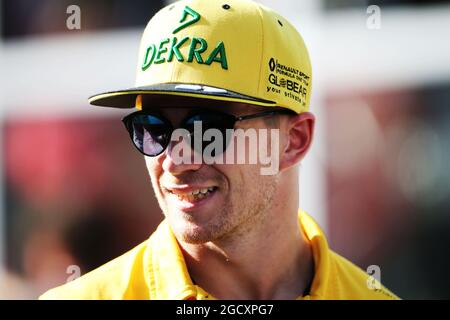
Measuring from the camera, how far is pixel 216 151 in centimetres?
Result: 288

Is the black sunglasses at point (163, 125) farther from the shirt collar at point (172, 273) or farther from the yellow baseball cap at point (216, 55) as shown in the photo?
the shirt collar at point (172, 273)

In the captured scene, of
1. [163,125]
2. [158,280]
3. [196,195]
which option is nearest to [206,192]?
[196,195]

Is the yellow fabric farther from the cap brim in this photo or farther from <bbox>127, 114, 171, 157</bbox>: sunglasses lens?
the cap brim

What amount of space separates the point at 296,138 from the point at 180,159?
609 millimetres

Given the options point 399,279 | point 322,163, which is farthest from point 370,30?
point 399,279

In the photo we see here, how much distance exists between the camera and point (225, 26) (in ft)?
9.41

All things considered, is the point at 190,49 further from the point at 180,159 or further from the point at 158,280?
the point at 158,280

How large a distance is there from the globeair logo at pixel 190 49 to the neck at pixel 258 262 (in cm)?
72

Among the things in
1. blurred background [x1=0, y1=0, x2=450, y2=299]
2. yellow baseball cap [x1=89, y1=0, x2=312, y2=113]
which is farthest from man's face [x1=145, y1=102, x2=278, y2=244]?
blurred background [x1=0, y1=0, x2=450, y2=299]

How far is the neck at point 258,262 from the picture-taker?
3039 mm

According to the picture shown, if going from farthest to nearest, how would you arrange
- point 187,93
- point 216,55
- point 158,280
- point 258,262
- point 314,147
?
point 314,147 → point 258,262 → point 158,280 → point 216,55 → point 187,93

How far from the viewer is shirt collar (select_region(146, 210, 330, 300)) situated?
290 cm

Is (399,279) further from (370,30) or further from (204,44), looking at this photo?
(204,44)

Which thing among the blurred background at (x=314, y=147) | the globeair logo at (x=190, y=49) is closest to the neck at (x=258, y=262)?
the globeair logo at (x=190, y=49)
